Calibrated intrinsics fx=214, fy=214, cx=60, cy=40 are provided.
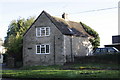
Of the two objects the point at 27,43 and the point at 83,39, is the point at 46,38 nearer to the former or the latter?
the point at 27,43

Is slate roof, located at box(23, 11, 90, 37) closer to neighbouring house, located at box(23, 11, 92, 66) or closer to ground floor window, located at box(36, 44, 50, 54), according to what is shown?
neighbouring house, located at box(23, 11, 92, 66)

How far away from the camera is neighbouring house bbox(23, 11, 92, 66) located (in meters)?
34.4

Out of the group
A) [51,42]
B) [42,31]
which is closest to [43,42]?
[51,42]

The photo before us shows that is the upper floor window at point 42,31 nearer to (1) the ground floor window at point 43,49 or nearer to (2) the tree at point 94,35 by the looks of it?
(1) the ground floor window at point 43,49

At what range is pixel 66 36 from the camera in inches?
1379

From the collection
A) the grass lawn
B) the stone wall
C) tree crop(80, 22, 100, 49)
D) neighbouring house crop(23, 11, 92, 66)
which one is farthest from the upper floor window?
the grass lawn

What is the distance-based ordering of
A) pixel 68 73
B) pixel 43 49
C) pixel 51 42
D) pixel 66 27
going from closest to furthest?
pixel 68 73
pixel 51 42
pixel 43 49
pixel 66 27

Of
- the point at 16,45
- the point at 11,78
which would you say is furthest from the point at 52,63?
the point at 11,78

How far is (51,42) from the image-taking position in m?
35.3

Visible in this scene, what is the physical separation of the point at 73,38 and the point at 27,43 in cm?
820

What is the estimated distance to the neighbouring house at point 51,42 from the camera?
113ft

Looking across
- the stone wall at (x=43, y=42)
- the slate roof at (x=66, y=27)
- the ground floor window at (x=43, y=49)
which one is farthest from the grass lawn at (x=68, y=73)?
the slate roof at (x=66, y=27)

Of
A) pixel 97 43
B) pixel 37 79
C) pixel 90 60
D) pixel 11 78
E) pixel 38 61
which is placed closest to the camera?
pixel 37 79

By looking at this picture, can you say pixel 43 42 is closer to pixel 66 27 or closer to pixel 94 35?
pixel 66 27
